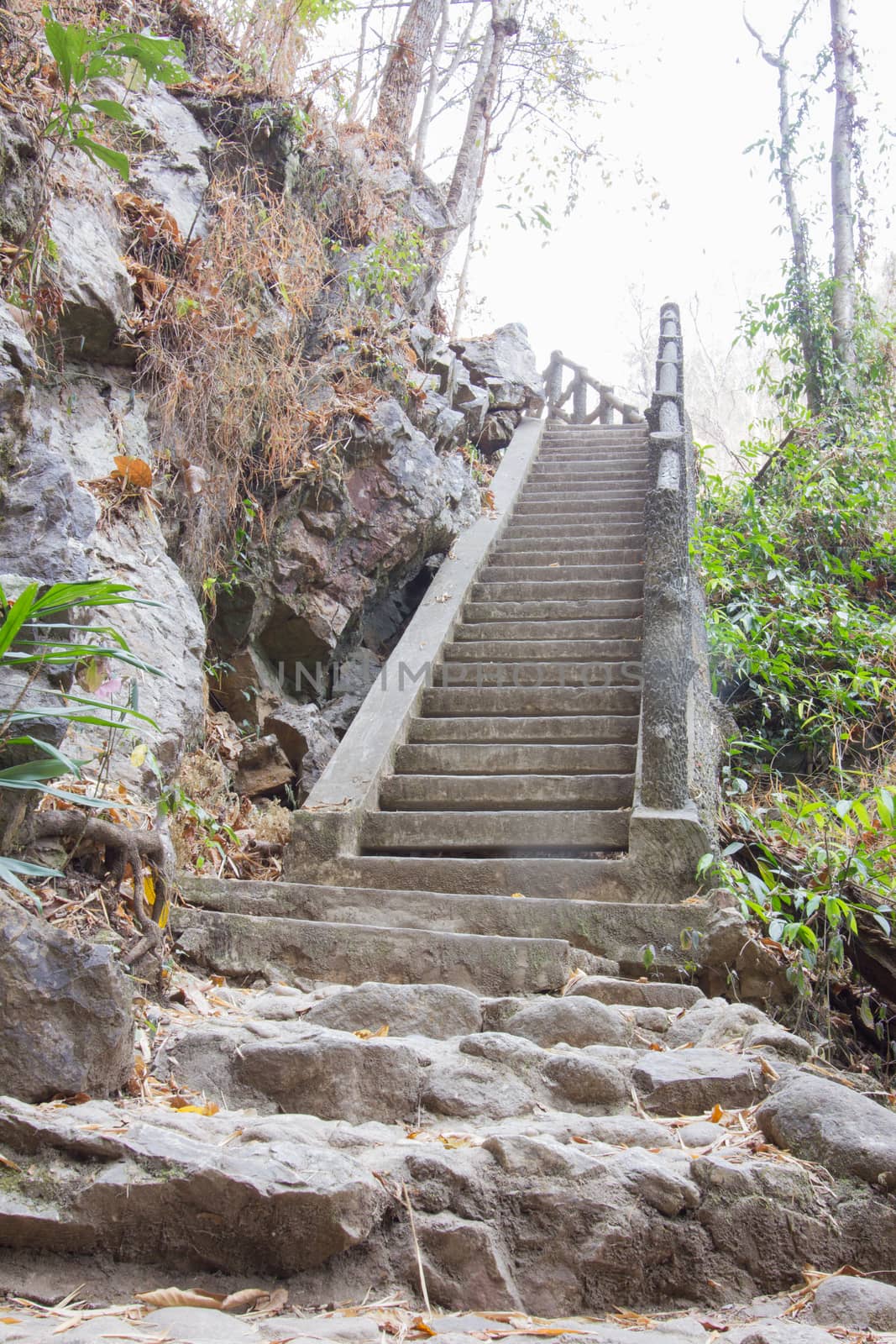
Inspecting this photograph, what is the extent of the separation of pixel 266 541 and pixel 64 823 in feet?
10.6

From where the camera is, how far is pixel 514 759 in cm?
477

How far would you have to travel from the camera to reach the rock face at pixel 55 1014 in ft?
6.22

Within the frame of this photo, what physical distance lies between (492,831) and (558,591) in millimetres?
2674

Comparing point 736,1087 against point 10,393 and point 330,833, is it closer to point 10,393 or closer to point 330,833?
point 330,833

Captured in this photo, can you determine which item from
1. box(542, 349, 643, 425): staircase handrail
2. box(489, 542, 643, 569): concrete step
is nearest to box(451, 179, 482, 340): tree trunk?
box(542, 349, 643, 425): staircase handrail

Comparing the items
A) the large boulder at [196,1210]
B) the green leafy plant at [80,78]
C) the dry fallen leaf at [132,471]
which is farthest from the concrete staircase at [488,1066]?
the green leafy plant at [80,78]

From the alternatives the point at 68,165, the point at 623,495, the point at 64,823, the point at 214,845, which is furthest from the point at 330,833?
the point at 623,495

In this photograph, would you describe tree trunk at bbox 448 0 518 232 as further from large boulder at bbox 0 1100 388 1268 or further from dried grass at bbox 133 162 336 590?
large boulder at bbox 0 1100 388 1268

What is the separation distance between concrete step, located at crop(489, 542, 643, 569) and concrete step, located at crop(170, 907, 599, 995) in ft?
13.7

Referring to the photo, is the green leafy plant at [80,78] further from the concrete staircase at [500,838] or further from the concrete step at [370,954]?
the concrete step at [370,954]

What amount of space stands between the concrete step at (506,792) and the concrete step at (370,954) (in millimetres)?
1253

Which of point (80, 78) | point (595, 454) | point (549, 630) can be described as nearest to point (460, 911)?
point (549, 630)

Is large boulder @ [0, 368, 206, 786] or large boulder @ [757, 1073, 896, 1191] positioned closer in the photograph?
large boulder @ [757, 1073, 896, 1191]

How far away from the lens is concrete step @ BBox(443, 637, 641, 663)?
5660 mm
